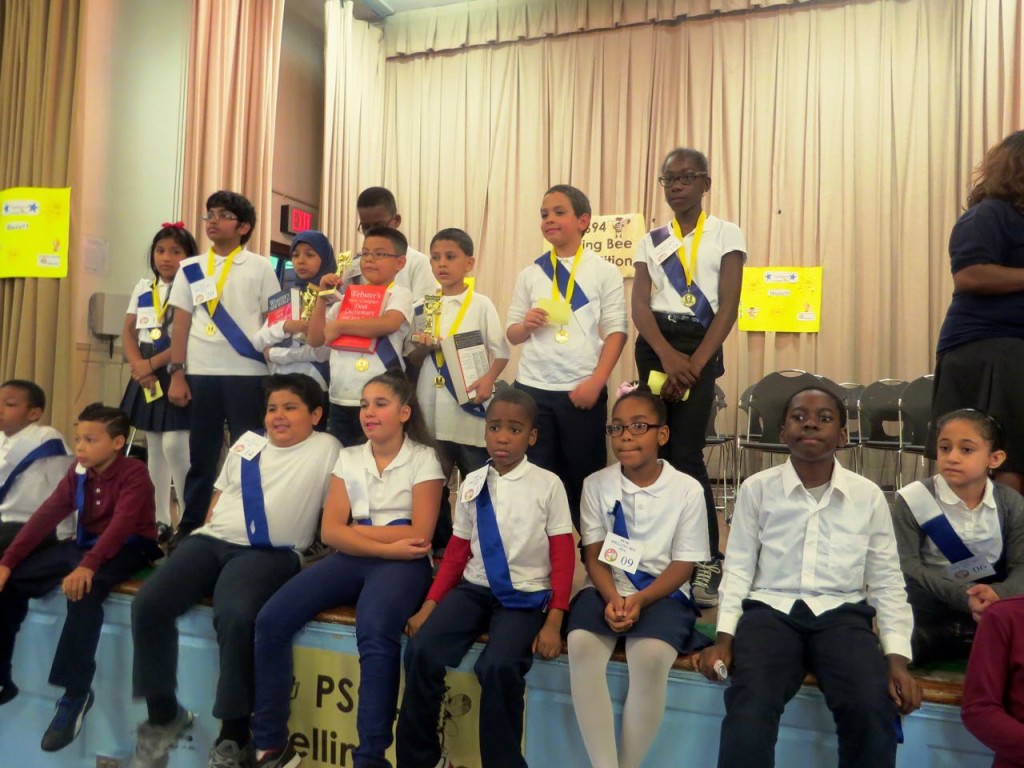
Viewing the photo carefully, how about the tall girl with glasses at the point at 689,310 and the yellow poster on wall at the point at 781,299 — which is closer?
the tall girl with glasses at the point at 689,310

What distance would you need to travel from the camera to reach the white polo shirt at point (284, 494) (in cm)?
258

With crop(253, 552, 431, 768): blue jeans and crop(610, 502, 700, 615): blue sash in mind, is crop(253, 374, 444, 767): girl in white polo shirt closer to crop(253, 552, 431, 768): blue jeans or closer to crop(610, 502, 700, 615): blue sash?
crop(253, 552, 431, 768): blue jeans

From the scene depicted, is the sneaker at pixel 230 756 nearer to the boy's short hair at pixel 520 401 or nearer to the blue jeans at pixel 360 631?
the blue jeans at pixel 360 631

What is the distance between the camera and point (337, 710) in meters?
2.32

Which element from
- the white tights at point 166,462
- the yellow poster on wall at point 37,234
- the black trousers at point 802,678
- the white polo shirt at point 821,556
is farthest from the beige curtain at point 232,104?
the black trousers at point 802,678

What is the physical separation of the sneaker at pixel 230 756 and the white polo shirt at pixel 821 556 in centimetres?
135

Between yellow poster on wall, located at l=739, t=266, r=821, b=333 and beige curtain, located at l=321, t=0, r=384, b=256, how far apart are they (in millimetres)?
3156

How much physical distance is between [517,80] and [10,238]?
396 centimetres

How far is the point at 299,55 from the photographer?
641 cm

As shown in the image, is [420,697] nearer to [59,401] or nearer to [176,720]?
[176,720]

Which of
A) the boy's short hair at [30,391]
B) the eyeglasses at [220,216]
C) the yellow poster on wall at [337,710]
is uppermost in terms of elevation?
the eyeglasses at [220,216]

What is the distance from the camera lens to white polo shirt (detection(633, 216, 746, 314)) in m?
2.59

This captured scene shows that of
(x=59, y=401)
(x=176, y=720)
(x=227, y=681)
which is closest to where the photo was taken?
(x=227, y=681)

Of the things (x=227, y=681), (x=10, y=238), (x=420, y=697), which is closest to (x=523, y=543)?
(x=420, y=697)
